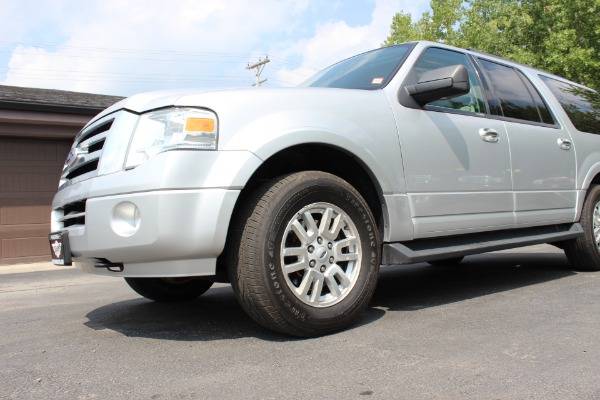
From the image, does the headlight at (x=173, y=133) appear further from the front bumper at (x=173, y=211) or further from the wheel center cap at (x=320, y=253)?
the wheel center cap at (x=320, y=253)

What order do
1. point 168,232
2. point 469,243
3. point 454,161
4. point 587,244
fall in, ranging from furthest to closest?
point 587,244 → point 469,243 → point 454,161 → point 168,232

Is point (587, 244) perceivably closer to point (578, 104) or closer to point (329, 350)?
point (578, 104)

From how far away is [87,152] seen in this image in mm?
3396

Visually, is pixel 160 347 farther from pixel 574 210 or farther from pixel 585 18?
pixel 585 18

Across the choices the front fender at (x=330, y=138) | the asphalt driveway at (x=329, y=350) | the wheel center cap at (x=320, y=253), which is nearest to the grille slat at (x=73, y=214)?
the asphalt driveway at (x=329, y=350)

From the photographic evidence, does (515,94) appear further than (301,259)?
Yes

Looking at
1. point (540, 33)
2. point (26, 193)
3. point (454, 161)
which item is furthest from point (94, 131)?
point (540, 33)

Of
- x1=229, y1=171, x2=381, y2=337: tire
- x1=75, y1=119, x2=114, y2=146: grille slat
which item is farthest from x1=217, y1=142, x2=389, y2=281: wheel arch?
x1=75, y1=119, x2=114, y2=146: grille slat

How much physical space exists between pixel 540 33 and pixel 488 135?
16.0 meters

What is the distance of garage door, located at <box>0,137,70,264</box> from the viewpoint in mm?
10180

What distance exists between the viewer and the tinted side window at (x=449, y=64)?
3.99 meters

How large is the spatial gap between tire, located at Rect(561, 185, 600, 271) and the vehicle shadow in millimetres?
171

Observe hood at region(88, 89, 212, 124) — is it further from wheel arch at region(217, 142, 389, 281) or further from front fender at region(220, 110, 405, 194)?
wheel arch at region(217, 142, 389, 281)

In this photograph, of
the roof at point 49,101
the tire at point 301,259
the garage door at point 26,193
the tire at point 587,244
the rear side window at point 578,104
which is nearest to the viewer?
the tire at point 301,259
